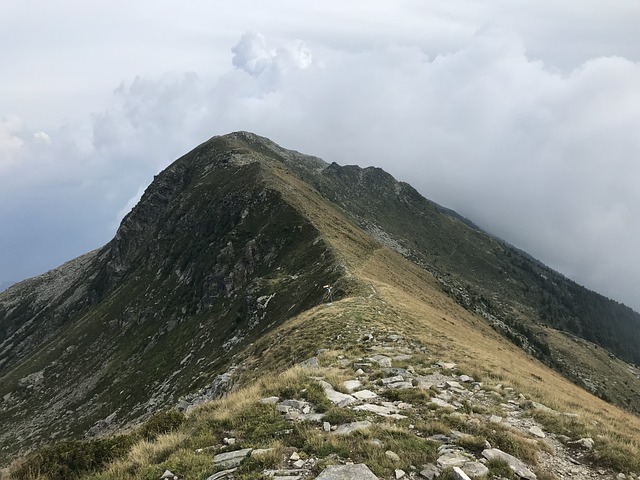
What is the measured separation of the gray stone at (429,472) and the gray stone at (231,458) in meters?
4.33

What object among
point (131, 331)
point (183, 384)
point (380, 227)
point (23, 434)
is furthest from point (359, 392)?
point (380, 227)

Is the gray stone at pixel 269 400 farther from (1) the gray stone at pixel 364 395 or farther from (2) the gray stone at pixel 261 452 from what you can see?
(2) the gray stone at pixel 261 452

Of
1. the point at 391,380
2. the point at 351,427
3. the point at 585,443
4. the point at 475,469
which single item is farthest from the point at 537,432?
the point at 351,427

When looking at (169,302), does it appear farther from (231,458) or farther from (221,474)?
(221,474)

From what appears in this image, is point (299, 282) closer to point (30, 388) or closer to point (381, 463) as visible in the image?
point (381, 463)

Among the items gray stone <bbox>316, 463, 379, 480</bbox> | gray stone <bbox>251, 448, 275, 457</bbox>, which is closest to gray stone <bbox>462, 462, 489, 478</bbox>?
gray stone <bbox>316, 463, 379, 480</bbox>

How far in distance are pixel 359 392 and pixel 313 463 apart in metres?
6.50

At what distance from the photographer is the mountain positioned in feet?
117

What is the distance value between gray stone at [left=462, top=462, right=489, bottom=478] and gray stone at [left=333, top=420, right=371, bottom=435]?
9.61ft

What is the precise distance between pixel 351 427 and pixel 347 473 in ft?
9.59

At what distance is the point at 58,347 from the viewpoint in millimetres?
95000

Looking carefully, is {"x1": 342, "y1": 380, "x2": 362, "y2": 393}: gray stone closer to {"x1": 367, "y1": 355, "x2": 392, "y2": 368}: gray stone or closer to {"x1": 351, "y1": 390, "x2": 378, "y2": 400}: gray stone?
{"x1": 351, "y1": 390, "x2": 378, "y2": 400}: gray stone

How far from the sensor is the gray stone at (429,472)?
9.45m

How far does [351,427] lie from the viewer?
1209 centimetres
